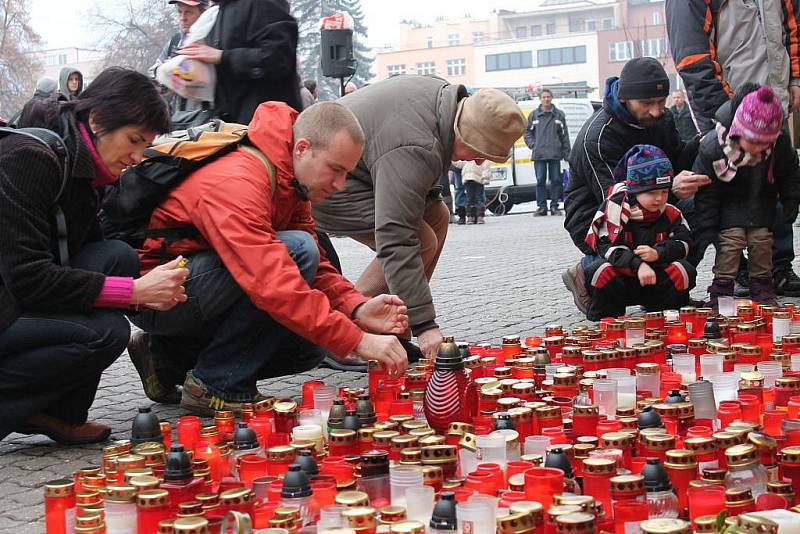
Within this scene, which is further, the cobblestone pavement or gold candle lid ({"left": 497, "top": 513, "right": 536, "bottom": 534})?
the cobblestone pavement

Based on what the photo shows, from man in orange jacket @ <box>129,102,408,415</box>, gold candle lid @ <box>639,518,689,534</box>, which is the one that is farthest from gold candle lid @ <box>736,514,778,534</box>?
man in orange jacket @ <box>129,102,408,415</box>

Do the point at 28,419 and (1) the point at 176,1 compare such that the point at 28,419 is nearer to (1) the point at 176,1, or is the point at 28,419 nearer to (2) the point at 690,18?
(1) the point at 176,1

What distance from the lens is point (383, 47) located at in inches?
4026

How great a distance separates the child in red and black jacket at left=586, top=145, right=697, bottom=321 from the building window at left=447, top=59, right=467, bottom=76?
8923 centimetres

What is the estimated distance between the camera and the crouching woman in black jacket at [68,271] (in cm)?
387

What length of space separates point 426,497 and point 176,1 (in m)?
3.71

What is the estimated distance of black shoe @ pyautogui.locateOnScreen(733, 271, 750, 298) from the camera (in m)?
7.47

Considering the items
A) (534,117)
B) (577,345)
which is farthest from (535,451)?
(534,117)

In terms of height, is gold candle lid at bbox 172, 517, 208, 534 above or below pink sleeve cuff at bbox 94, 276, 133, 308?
below

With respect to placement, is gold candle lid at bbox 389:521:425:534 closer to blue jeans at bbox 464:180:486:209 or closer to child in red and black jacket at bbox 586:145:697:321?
child in red and black jacket at bbox 586:145:697:321

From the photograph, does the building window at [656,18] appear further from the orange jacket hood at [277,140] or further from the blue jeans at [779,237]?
the orange jacket hood at [277,140]

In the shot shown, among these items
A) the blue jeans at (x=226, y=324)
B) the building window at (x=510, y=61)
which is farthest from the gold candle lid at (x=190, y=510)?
the building window at (x=510, y=61)

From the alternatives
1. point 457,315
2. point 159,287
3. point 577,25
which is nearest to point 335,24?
point 457,315

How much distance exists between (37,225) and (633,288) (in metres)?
3.82
